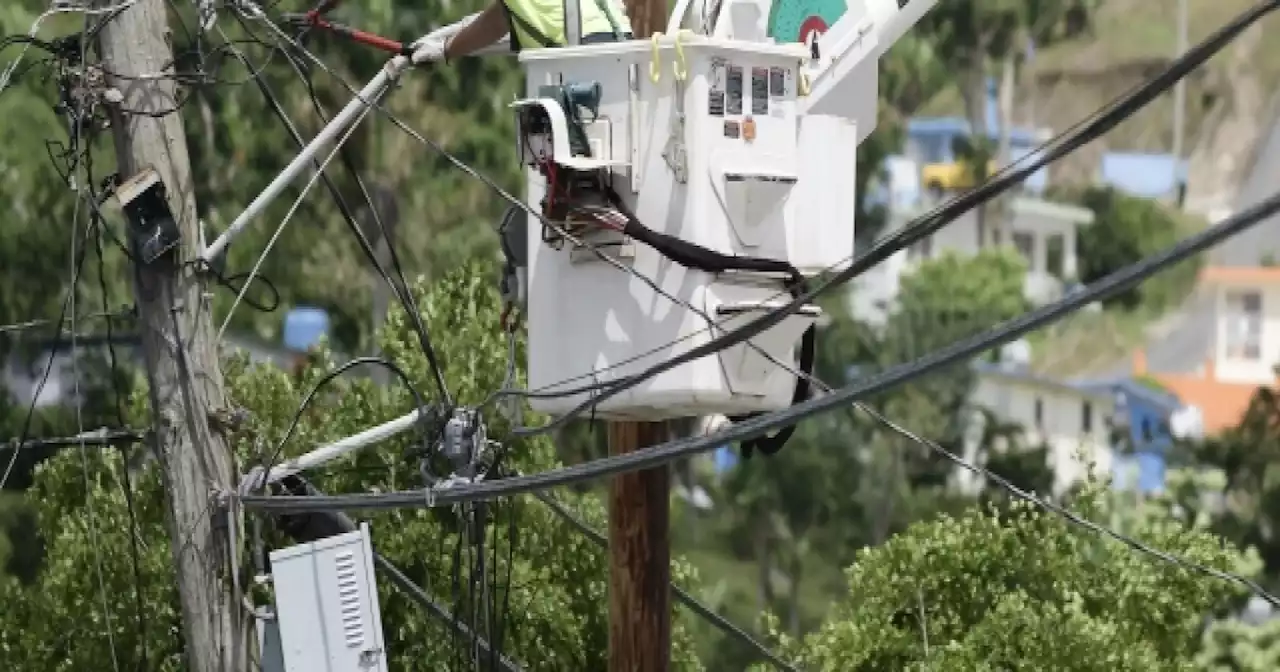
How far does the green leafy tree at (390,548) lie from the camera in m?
15.4

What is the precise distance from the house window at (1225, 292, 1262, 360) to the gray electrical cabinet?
58363 mm

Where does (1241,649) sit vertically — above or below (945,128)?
above

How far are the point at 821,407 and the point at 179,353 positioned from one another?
3.11 m

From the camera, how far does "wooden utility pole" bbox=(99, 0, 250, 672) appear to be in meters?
9.98

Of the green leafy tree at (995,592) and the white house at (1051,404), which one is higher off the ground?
the green leafy tree at (995,592)

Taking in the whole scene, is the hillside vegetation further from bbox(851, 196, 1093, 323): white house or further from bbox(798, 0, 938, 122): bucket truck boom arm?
bbox(798, 0, 938, 122): bucket truck boom arm

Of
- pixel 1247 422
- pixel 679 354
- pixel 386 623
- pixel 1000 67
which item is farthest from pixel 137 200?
pixel 1000 67

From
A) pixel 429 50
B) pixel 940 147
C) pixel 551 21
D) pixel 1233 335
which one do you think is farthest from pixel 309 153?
pixel 940 147

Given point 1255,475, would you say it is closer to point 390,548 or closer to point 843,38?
point 390,548

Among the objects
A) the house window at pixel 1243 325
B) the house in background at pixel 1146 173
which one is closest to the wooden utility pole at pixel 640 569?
the house window at pixel 1243 325

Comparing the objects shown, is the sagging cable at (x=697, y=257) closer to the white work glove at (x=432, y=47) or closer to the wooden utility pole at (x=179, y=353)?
the white work glove at (x=432, y=47)

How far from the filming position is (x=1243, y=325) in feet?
220

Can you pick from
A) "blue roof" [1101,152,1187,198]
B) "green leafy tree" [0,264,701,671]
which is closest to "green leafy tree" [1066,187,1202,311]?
"blue roof" [1101,152,1187,198]

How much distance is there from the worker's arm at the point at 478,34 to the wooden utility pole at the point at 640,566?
5.63 ft
